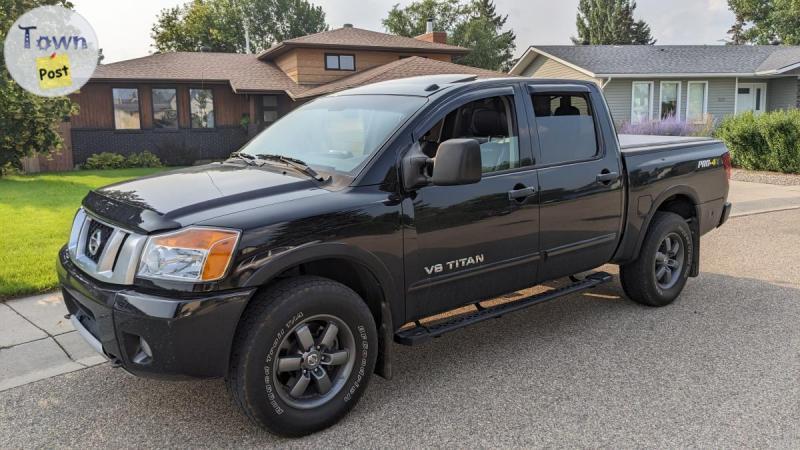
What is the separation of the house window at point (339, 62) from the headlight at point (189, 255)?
23238 mm

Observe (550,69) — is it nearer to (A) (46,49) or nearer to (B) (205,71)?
(B) (205,71)

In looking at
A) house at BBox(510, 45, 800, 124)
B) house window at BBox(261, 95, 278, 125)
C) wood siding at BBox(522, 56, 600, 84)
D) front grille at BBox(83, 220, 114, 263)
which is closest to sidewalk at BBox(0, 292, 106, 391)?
front grille at BBox(83, 220, 114, 263)

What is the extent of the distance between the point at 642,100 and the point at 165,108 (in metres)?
19.9

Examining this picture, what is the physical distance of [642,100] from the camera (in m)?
27.6

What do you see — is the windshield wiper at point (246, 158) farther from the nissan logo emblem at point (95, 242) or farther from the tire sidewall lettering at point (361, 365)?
the tire sidewall lettering at point (361, 365)

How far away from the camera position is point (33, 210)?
1033 centimetres

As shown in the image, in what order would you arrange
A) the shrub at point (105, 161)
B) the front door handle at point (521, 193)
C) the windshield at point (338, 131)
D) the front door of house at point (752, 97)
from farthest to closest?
the front door of house at point (752, 97)
the shrub at point (105, 161)
the front door handle at point (521, 193)
the windshield at point (338, 131)

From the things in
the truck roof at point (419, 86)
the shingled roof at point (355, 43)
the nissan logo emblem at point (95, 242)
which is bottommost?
the nissan logo emblem at point (95, 242)

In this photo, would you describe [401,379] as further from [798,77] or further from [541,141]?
[798,77]

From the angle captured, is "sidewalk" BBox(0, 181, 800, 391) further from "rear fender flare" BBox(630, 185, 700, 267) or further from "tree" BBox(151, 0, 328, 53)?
"tree" BBox(151, 0, 328, 53)

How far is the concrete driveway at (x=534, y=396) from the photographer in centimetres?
343

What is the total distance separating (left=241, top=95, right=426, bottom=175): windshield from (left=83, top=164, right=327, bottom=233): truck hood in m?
0.28

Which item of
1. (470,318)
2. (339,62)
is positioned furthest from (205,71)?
(470,318)

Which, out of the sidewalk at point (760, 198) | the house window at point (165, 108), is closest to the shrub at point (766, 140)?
the sidewalk at point (760, 198)
